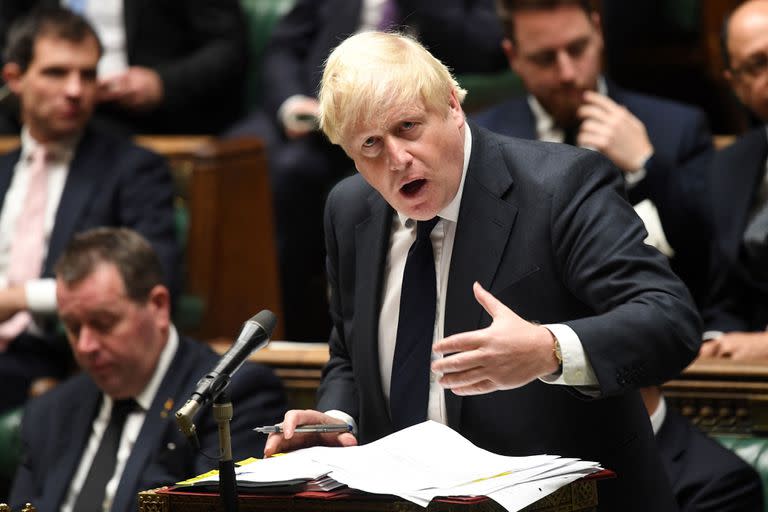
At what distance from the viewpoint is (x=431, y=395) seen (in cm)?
204

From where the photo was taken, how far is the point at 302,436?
198cm

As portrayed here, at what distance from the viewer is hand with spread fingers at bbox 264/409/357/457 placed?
194 centimetres

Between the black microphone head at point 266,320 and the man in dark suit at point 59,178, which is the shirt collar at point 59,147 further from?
the black microphone head at point 266,320

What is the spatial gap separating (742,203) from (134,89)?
6.38 ft

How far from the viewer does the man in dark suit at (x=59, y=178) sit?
12.2 ft

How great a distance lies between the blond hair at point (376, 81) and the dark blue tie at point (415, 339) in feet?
0.74

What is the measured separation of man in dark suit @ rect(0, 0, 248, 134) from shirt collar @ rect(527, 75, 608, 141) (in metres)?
1.29

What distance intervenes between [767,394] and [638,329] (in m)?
1.11

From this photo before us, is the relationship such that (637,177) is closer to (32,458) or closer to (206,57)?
(32,458)

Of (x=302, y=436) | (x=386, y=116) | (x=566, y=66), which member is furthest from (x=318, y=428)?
(x=566, y=66)

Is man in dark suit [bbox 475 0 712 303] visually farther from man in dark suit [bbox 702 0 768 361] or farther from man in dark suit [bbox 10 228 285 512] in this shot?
man in dark suit [bbox 10 228 285 512]

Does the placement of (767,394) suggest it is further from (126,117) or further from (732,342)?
(126,117)

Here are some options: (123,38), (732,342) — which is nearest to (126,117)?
(123,38)

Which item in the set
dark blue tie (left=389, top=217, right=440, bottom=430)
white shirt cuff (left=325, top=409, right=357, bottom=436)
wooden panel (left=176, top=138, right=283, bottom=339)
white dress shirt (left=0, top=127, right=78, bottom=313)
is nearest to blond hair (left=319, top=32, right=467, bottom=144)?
dark blue tie (left=389, top=217, right=440, bottom=430)
